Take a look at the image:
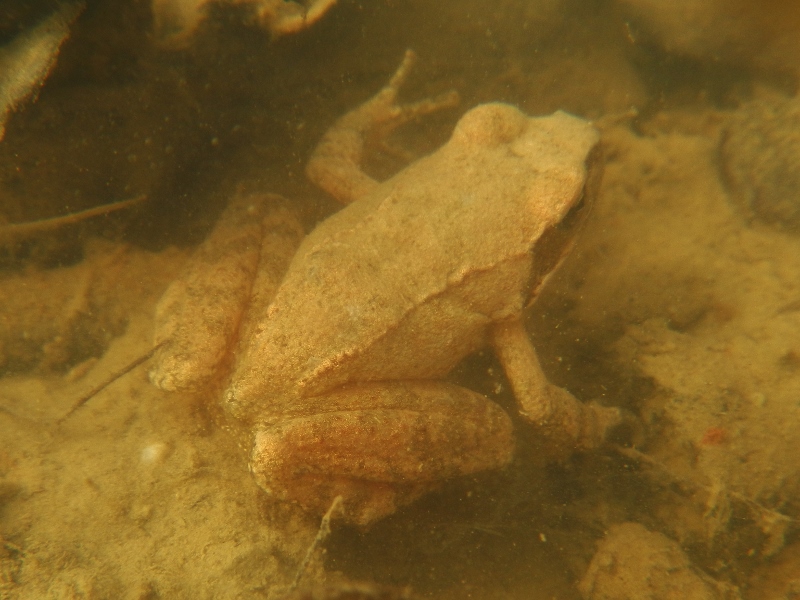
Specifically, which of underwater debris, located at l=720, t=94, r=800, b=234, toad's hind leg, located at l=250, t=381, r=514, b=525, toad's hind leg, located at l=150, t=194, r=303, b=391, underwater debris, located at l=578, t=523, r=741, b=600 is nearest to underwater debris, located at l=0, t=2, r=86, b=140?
toad's hind leg, located at l=150, t=194, r=303, b=391

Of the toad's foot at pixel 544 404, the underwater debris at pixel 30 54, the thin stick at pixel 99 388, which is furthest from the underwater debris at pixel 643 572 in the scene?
the underwater debris at pixel 30 54

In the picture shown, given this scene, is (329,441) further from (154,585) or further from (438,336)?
(154,585)

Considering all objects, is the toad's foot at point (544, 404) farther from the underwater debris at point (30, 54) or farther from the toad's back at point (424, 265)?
the underwater debris at point (30, 54)

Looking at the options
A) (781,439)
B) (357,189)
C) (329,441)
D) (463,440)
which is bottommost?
(781,439)

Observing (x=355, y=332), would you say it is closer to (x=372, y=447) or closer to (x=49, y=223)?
(x=372, y=447)

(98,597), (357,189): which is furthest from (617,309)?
(98,597)

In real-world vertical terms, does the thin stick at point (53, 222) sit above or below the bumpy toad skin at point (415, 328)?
above
